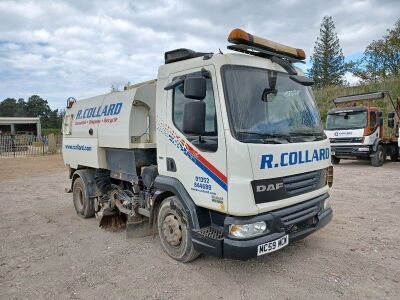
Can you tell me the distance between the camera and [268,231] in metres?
3.57

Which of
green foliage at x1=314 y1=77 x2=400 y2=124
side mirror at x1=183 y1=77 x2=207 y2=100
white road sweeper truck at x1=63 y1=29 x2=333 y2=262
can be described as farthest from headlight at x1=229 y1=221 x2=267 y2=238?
green foliage at x1=314 y1=77 x2=400 y2=124

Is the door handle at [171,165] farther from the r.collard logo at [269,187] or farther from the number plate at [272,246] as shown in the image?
the number plate at [272,246]

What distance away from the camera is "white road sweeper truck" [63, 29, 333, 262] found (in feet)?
11.4

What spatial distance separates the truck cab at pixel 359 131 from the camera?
1374 cm

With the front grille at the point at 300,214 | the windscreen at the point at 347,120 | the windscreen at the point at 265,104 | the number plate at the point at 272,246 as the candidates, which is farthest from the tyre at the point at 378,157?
the number plate at the point at 272,246

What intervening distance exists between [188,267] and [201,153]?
1482 mm

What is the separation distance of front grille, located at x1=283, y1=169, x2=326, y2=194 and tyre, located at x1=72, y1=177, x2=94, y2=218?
4174 millimetres

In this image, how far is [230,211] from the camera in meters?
3.49

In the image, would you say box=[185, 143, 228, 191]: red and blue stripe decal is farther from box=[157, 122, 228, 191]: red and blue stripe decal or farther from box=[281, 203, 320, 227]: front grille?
box=[281, 203, 320, 227]: front grille

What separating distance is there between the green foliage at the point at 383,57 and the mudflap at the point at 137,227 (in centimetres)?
4089

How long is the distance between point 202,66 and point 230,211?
65.6 inches

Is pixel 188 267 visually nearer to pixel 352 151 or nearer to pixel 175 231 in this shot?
pixel 175 231

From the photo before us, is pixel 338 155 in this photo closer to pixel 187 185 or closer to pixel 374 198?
pixel 374 198

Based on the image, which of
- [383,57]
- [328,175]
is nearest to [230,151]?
[328,175]
